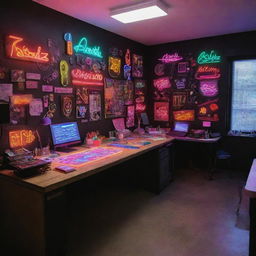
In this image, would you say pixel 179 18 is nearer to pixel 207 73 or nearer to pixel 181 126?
pixel 207 73

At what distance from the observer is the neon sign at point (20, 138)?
2.83 meters

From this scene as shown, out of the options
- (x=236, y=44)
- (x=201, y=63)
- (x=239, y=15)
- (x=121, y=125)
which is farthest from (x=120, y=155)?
(x=236, y=44)

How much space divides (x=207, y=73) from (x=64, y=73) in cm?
285

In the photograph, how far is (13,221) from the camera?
2.33 meters

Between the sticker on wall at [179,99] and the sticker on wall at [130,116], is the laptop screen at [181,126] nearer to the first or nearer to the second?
the sticker on wall at [179,99]

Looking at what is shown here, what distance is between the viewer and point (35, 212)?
2084 mm

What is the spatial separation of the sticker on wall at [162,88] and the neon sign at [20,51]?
A: 2825 millimetres

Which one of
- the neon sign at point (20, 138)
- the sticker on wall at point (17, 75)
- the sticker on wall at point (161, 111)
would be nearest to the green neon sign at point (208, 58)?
Answer: the sticker on wall at point (161, 111)

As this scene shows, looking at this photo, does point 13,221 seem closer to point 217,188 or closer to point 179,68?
point 217,188

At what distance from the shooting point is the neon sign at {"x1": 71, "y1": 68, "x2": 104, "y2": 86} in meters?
3.62

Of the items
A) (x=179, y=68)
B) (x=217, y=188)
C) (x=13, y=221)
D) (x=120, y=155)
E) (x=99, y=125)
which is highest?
(x=179, y=68)

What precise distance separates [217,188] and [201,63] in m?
2.44

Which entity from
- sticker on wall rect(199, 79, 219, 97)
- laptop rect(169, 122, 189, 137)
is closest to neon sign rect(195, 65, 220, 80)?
sticker on wall rect(199, 79, 219, 97)

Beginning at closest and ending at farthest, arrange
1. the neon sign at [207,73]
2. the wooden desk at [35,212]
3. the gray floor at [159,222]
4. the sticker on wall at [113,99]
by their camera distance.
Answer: the wooden desk at [35,212], the gray floor at [159,222], the sticker on wall at [113,99], the neon sign at [207,73]
